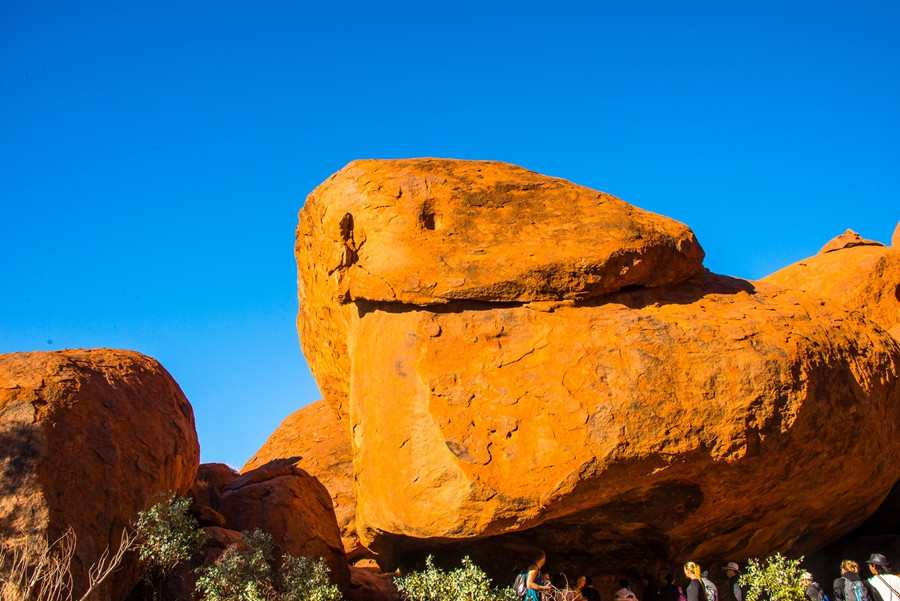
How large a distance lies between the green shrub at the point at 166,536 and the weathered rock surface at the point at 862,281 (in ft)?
44.7

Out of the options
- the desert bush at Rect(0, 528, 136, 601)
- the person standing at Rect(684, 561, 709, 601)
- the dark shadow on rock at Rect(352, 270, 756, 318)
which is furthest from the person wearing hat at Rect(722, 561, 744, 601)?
the desert bush at Rect(0, 528, 136, 601)

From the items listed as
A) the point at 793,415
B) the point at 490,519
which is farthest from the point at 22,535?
the point at 793,415

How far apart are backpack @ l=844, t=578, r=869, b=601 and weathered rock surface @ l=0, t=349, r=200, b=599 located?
28.6ft

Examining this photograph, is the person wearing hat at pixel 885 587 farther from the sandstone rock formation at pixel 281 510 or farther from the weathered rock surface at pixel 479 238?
the sandstone rock formation at pixel 281 510

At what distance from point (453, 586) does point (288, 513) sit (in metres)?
3.68

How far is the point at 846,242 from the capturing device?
2019 centimetres

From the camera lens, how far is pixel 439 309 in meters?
9.69

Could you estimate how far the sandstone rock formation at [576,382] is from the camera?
8.53 m

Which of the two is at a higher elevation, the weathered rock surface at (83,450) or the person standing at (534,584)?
the weathered rock surface at (83,450)

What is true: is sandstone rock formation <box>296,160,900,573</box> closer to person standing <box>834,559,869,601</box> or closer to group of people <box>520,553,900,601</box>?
group of people <box>520,553,900,601</box>

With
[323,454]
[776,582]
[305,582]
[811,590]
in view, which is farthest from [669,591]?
[323,454]

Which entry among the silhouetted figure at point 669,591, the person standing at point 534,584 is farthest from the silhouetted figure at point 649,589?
the person standing at point 534,584

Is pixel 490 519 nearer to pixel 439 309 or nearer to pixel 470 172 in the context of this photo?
pixel 439 309

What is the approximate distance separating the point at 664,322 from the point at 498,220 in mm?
2589
